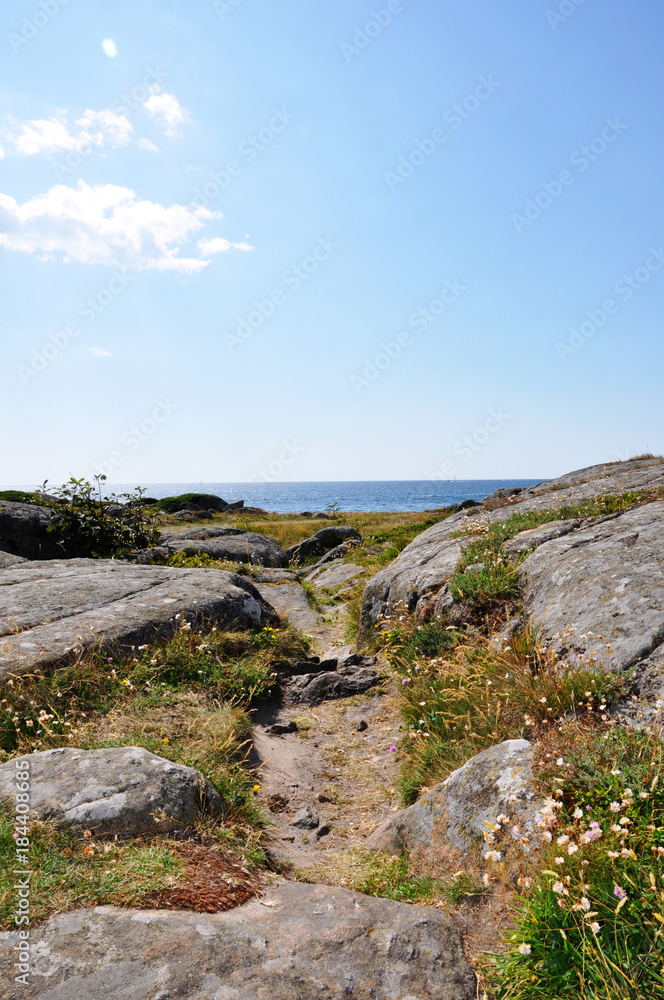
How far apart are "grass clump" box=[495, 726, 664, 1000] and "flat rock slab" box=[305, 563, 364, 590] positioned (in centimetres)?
1179

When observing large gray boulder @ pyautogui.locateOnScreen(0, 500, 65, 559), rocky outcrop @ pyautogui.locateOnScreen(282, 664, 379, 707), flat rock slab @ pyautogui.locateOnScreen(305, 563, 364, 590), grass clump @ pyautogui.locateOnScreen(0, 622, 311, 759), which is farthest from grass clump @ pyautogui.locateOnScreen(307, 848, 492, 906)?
large gray boulder @ pyautogui.locateOnScreen(0, 500, 65, 559)

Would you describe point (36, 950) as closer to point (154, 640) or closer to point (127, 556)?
point (154, 640)

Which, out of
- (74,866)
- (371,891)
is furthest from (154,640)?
(371,891)

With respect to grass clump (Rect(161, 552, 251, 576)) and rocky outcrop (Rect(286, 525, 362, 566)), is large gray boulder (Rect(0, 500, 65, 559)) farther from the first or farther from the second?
rocky outcrop (Rect(286, 525, 362, 566))

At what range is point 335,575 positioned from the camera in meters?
16.0

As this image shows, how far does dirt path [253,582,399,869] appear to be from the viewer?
4656 mm

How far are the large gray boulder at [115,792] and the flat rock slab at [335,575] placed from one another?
35.1 feet

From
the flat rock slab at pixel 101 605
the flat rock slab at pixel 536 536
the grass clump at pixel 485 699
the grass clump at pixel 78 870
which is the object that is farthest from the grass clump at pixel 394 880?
the flat rock slab at pixel 536 536

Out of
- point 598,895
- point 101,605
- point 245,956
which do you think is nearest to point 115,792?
point 245,956

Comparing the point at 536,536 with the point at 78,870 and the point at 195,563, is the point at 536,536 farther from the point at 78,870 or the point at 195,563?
the point at 195,563

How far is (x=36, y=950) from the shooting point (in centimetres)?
259

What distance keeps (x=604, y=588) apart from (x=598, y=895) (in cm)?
342

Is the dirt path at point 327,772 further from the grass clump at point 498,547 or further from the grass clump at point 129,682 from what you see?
the grass clump at point 498,547

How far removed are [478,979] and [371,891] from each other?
1.03 m
